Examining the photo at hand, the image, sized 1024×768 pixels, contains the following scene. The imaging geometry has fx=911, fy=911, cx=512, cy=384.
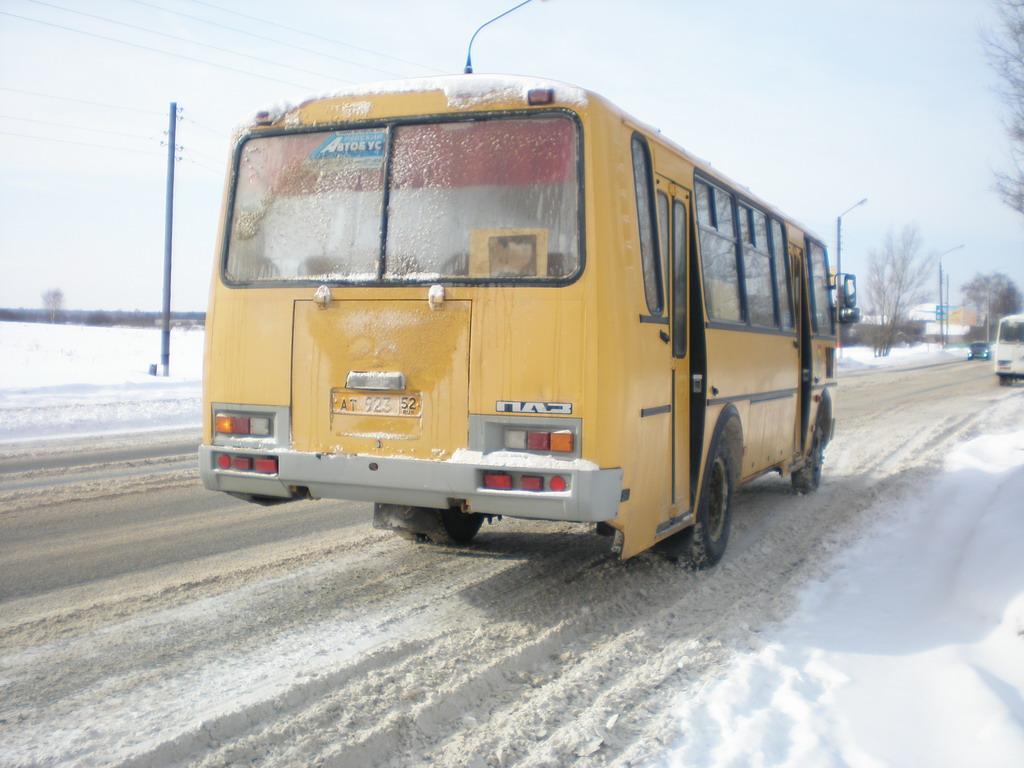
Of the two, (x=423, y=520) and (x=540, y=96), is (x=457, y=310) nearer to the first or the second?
(x=540, y=96)

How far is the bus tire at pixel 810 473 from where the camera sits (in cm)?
986

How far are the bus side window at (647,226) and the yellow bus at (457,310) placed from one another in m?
0.02

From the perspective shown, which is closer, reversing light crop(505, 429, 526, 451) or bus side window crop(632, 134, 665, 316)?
reversing light crop(505, 429, 526, 451)

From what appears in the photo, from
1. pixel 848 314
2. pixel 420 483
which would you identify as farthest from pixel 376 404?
pixel 848 314

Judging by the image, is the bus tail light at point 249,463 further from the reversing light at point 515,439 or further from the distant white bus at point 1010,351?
the distant white bus at point 1010,351

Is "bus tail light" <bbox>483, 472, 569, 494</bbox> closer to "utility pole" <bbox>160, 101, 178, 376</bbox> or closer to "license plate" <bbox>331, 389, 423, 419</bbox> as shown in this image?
"license plate" <bbox>331, 389, 423, 419</bbox>

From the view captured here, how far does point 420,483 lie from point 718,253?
303 cm

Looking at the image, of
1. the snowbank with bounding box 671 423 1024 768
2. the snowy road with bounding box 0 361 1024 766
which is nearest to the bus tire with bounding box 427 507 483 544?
the snowy road with bounding box 0 361 1024 766

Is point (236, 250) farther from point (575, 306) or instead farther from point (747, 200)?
point (747, 200)

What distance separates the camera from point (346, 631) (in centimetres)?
476

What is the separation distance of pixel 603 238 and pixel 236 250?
2.25 meters

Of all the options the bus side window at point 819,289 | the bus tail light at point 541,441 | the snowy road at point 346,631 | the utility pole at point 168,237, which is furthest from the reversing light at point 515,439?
the utility pole at point 168,237

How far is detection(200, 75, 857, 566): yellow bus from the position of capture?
4.62m

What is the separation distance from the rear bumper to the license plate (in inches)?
9.8
